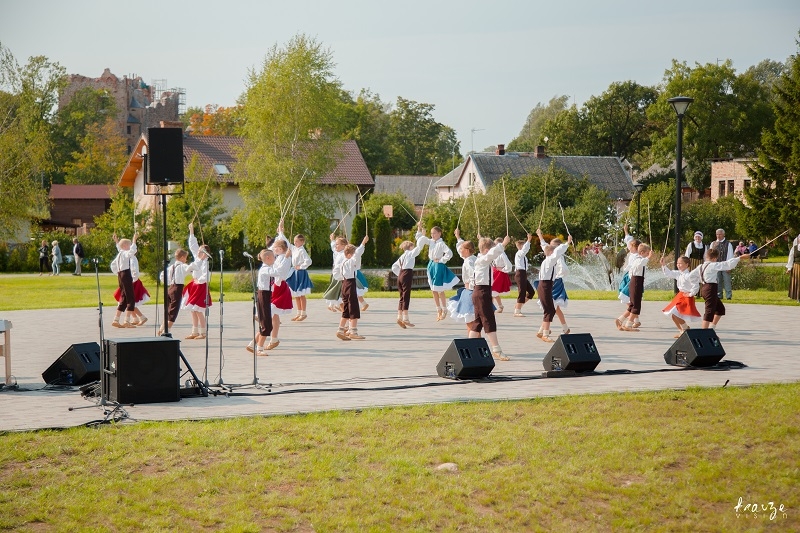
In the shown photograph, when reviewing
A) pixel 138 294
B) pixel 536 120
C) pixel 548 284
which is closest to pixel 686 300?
pixel 548 284

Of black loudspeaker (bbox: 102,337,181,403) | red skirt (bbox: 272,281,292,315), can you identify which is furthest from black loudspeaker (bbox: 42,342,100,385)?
red skirt (bbox: 272,281,292,315)

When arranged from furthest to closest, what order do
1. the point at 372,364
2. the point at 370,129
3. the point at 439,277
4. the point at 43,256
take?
the point at 370,129
the point at 43,256
the point at 439,277
the point at 372,364

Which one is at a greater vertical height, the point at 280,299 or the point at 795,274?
the point at 795,274

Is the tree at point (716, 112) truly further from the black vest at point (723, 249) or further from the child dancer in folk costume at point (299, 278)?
the child dancer in folk costume at point (299, 278)

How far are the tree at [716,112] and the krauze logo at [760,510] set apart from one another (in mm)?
67620

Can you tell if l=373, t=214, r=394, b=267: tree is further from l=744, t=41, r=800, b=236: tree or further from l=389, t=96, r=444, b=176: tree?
l=389, t=96, r=444, b=176: tree

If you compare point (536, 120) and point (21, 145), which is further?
A: point (536, 120)

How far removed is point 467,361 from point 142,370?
392cm

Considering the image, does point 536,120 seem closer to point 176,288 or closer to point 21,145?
point 21,145

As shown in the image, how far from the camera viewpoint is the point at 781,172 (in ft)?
126

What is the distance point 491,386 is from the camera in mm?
11359

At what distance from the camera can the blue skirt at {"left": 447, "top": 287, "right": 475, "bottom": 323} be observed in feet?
44.3

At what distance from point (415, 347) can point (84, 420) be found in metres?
6.89

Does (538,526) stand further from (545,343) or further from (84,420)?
(545,343)
